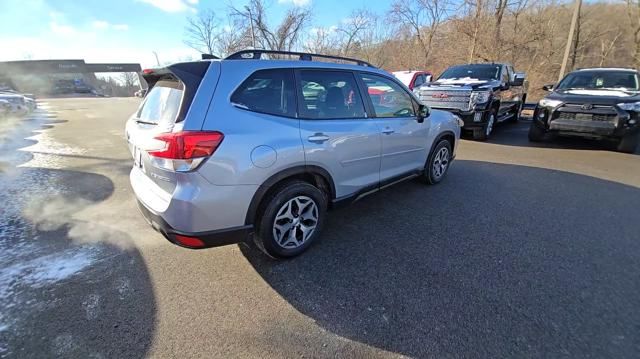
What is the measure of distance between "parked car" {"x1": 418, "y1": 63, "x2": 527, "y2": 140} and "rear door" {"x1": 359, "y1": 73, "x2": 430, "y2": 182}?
4.35 m

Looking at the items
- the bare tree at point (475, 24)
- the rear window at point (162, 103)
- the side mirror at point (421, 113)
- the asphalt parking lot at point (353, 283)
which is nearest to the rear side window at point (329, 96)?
the rear window at point (162, 103)

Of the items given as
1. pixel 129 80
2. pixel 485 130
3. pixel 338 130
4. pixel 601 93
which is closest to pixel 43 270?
pixel 338 130

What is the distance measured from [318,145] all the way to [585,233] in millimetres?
3173

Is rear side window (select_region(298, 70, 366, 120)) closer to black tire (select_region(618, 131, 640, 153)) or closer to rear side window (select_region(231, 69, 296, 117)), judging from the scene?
rear side window (select_region(231, 69, 296, 117))

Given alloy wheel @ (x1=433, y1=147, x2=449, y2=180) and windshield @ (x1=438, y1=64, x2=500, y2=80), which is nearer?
alloy wheel @ (x1=433, y1=147, x2=449, y2=180)

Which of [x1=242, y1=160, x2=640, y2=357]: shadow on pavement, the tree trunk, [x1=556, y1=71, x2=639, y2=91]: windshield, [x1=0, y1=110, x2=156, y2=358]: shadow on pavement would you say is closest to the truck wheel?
[x1=556, y1=71, x2=639, y2=91]: windshield

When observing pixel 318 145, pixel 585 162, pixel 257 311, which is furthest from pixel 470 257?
pixel 585 162

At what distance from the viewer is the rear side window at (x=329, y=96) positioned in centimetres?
285

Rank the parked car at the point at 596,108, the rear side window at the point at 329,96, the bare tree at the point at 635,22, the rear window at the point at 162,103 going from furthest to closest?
the bare tree at the point at 635,22 < the parked car at the point at 596,108 < the rear side window at the point at 329,96 < the rear window at the point at 162,103

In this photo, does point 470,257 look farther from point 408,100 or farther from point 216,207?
point 216,207

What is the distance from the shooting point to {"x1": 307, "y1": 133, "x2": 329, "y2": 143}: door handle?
2.74m

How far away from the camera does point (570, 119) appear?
6777 millimetres

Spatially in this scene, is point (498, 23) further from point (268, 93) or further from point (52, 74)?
point (52, 74)

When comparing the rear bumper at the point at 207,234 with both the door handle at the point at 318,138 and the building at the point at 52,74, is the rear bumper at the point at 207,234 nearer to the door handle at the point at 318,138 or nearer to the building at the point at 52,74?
the door handle at the point at 318,138
